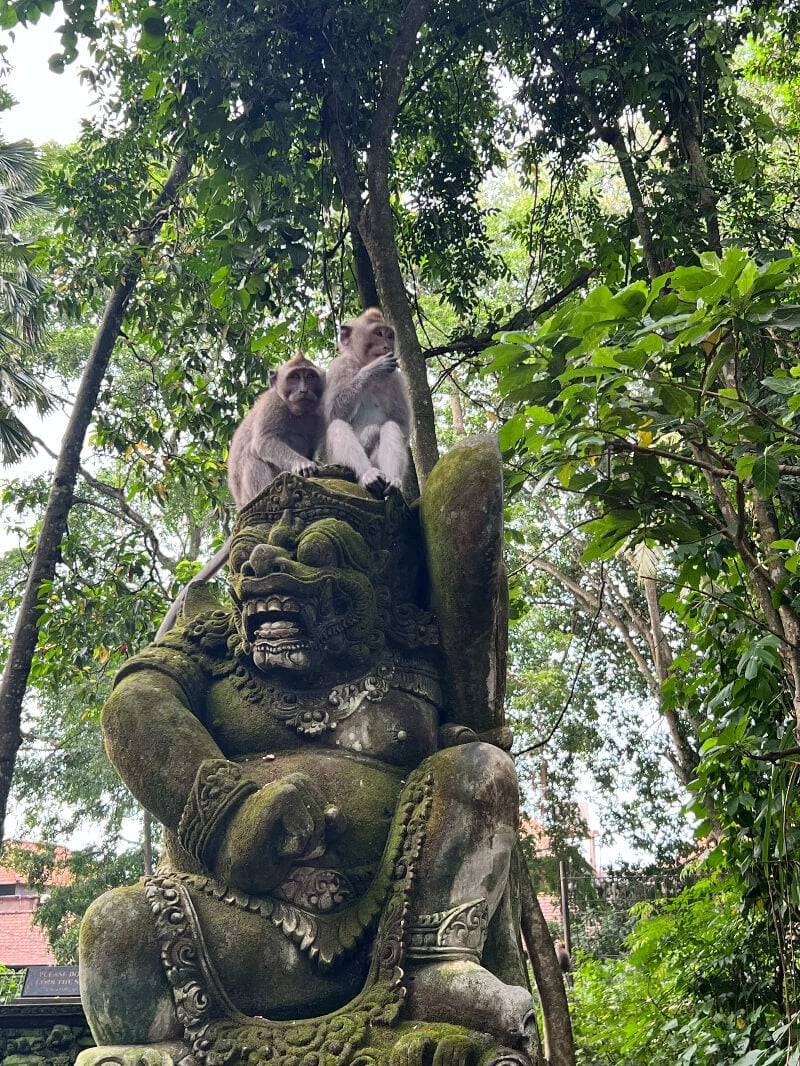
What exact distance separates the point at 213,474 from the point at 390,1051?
674 centimetres

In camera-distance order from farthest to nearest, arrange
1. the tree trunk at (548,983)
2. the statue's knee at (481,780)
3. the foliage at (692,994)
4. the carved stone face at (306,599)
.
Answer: the tree trunk at (548,983) → the foliage at (692,994) → the carved stone face at (306,599) → the statue's knee at (481,780)

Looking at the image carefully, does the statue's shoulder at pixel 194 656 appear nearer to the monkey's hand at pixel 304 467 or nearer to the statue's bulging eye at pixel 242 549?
the statue's bulging eye at pixel 242 549

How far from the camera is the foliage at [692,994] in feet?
15.9

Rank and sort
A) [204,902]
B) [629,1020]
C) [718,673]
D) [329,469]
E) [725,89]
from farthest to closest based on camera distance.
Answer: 1. [629,1020]
2. [725,89]
3. [718,673]
4. [329,469]
5. [204,902]

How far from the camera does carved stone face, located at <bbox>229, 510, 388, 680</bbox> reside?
3184 millimetres

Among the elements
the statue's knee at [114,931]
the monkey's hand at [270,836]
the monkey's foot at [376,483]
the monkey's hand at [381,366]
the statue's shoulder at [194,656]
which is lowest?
the statue's knee at [114,931]

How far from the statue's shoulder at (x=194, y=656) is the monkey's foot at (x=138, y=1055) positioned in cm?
100

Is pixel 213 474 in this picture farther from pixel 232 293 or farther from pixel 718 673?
pixel 718 673

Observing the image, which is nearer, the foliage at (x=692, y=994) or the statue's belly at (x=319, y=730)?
the statue's belly at (x=319, y=730)

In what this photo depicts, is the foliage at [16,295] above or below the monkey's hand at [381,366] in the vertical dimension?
above

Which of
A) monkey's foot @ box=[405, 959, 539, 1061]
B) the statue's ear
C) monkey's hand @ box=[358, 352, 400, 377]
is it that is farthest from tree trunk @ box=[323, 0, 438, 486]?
monkey's foot @ box=[405, 959, 539, 1061]

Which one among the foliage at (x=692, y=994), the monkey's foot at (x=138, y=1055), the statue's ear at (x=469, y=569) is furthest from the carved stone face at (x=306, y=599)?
the foliage at (x=692, y=994)

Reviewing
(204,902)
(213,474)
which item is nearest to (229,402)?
(213,474)

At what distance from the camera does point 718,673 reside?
15.4 feet
